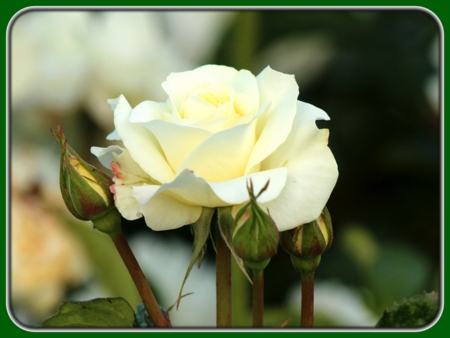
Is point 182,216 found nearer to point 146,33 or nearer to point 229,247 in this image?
point 229,247

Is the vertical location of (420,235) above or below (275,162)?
below

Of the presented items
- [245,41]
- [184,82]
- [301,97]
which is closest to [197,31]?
[245,41]

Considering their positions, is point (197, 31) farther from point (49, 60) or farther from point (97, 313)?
point (97, 313)

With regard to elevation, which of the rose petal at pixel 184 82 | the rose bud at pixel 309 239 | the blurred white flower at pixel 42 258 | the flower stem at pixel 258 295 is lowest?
the blurred white flower at pixel 42 258

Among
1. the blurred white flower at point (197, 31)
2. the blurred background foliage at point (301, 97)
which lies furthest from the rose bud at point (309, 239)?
the blurred white flower at point (197, 31)

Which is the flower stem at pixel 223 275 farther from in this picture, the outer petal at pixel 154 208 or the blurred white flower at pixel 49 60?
the blurred white flower at pixel 49 60

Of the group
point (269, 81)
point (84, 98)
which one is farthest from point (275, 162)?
point (84, 98)

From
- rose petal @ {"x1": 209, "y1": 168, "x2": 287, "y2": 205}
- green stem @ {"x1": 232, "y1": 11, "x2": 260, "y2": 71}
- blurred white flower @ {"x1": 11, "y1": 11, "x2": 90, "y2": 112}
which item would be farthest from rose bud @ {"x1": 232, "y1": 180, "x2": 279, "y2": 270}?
green stem @ {"x1": 232, "y1": 11, "x2": 260, "y2": 71}

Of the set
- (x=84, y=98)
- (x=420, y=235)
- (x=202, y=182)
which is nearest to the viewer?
(x=202, y=182)
